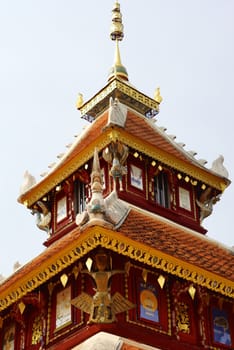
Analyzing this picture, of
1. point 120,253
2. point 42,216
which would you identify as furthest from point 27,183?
point 120,253

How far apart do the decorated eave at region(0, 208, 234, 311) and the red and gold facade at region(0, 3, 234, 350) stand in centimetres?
3

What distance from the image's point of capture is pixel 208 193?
2495 cm

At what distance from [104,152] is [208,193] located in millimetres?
3853

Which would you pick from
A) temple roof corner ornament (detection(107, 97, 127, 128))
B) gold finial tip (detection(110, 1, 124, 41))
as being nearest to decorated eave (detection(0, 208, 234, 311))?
temple roof corner ornament (detection(107, 97, 127, 128))

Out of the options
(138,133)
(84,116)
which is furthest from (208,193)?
(84,116)

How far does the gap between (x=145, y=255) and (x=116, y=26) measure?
12.6 metres

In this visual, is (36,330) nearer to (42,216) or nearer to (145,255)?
(145,255)

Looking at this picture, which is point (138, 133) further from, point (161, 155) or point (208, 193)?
point (208, 193)

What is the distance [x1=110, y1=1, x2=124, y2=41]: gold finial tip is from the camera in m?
28.7

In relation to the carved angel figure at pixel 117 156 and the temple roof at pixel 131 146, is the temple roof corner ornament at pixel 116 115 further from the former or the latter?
the carved angel figure at pixel 117 156

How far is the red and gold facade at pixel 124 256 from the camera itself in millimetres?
17938

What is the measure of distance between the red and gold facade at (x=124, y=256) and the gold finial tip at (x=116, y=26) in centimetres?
419

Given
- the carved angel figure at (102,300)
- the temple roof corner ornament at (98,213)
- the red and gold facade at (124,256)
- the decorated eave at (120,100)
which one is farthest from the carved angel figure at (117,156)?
the carved angel figure at (102,300)

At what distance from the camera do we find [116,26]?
2878 centimetres
